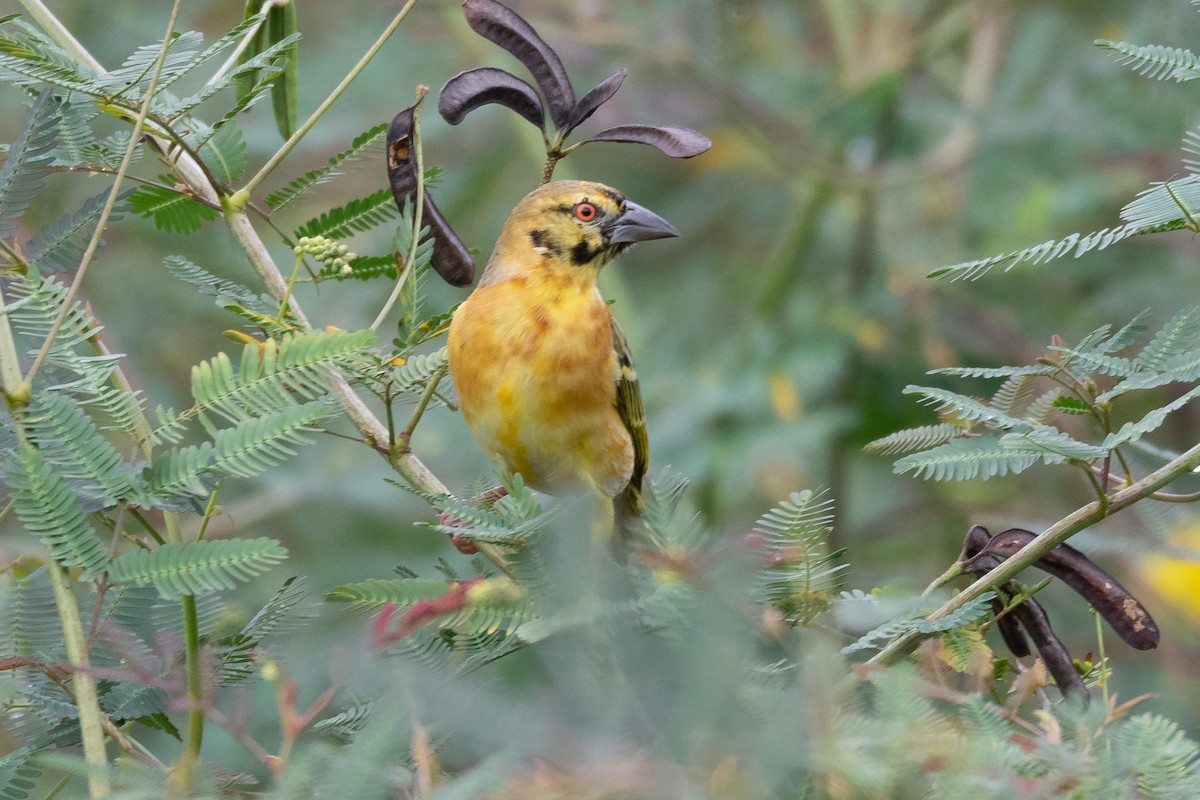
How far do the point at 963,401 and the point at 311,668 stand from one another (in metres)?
1.04

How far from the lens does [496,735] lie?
4.16 feet

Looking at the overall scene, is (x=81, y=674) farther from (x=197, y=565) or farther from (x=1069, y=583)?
(x=1069, y=583)

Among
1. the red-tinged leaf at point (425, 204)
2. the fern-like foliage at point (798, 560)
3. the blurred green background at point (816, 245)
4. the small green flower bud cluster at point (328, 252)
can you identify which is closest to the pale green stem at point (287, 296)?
the small green flower bud cluster at point (328, 252)

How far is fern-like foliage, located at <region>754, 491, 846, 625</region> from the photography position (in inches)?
66.2

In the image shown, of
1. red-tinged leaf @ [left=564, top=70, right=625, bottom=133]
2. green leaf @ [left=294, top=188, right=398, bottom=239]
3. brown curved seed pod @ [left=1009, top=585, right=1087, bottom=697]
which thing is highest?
red-tinged leaf @ [left=564, top=70, right=625, bottom=133]

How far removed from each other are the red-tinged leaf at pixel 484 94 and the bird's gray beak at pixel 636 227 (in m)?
1.16

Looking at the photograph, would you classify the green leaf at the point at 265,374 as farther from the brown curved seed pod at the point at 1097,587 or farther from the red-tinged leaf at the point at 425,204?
the brown curved seed pod at the point at 1097,587

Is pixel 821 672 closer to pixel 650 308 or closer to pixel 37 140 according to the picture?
pixel 37 140

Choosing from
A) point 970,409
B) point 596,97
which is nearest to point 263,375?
point 596,97

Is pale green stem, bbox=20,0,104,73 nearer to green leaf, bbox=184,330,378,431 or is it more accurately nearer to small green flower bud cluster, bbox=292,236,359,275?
small green flower bud cluster, bbox=292,236,359,275

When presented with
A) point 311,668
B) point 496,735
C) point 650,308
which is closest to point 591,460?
point 311,668

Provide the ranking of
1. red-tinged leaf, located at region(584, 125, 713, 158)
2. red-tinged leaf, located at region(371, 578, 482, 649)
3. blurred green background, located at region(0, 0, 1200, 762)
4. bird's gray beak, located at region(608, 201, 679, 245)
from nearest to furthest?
red-tinged leaf, located at region(371, 578, 482, 649) → red-tinged leaf, located at region(584, 125, 713, 158) → bird's gray beak, located at region(608, 201, 679, 245) → blurred green background, located at region(0, 0, 1200, 762)

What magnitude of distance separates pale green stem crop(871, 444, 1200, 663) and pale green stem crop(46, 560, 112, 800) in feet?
3.46

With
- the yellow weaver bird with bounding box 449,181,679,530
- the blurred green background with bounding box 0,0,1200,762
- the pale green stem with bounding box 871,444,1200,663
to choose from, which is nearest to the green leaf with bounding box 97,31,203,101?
the yellow weaver bird with bounding box 449,181,679,530
